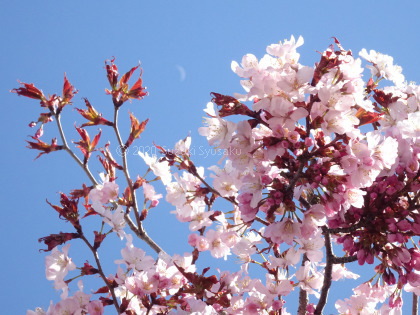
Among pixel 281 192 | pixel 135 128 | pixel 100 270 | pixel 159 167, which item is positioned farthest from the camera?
pixel 159 167

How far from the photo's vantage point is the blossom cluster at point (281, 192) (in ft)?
6.10

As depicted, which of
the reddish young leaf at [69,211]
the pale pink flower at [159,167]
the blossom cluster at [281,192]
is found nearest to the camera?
the blossom cluster at [281,192]

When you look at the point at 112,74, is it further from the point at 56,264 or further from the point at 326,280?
the point at 326,280

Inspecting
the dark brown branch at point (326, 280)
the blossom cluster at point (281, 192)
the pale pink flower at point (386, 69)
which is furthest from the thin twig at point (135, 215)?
the pale pink flower at point (386, 69)

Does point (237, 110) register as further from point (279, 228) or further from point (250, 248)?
point (250, 248)

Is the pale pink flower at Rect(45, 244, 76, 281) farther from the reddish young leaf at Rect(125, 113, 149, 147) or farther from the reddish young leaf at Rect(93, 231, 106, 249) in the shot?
the reddish young leaf at Rect(125, 113, 149, 147)

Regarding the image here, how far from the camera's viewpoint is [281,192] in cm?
194

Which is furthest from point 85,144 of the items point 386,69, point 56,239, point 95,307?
point 386,69

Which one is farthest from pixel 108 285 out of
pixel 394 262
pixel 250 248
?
pixel 394 262

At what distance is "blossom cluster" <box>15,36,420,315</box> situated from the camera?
6.10ft

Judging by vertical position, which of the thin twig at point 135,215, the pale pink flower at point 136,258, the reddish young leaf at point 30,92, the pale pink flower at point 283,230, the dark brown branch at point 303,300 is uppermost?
the reddish young leaf at point 30,92

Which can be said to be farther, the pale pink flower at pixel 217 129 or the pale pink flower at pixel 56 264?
the pale pink flower at pixel 56 264

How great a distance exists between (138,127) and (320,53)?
3.59 feet

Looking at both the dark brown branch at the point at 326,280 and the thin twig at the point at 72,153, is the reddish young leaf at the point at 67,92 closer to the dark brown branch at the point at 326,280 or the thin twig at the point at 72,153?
the thin twig at the point at 72,153
